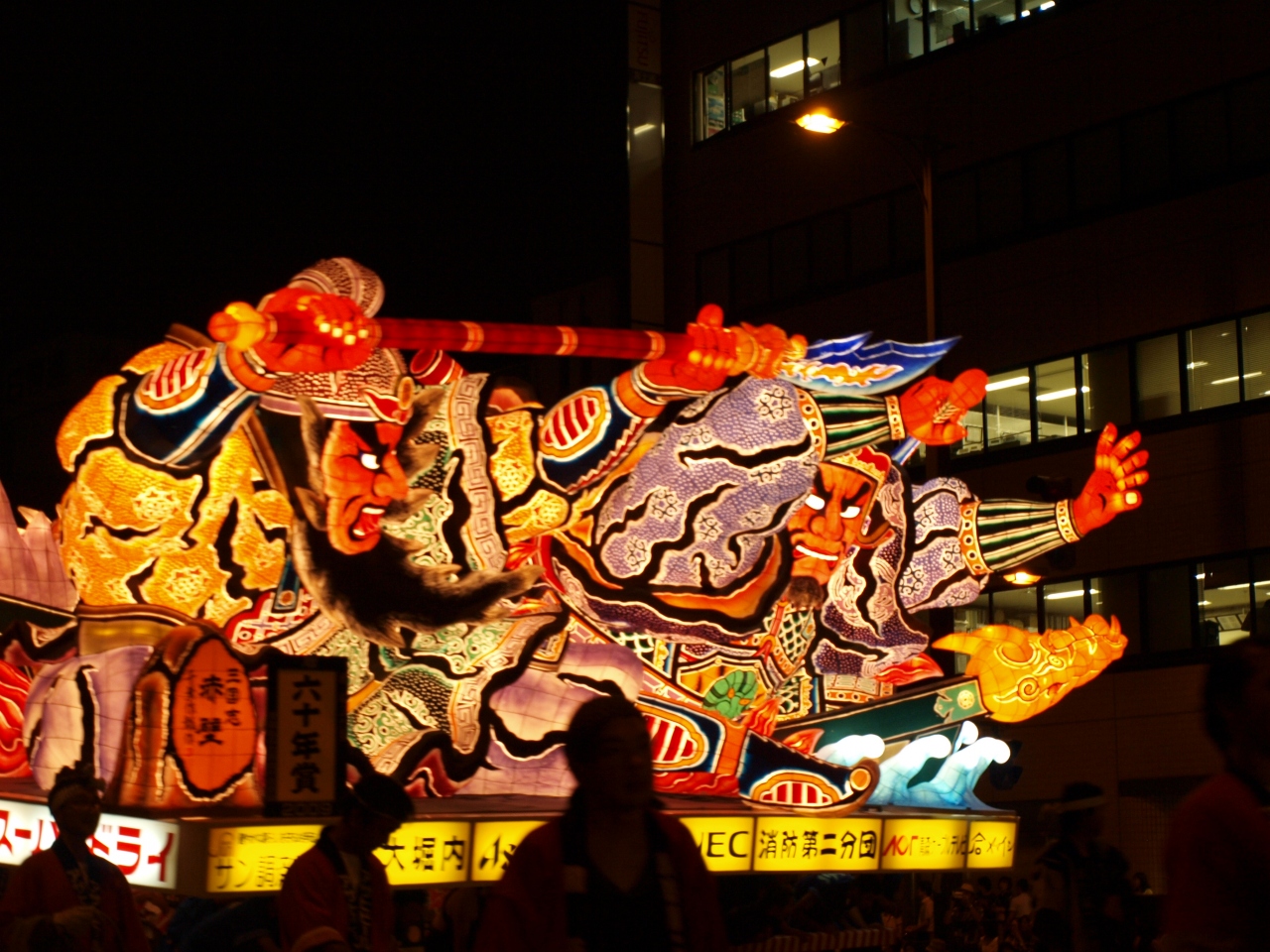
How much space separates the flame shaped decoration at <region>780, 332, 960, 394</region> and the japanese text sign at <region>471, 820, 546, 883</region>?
13.0 ft

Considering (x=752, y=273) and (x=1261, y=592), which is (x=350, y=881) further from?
(x=752, y=273)

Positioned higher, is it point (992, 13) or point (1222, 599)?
point (992, 13)

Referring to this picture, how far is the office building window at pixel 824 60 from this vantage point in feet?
106

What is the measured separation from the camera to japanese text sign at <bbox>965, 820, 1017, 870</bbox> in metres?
14.7

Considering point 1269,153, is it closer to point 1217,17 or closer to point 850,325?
point 1217,17

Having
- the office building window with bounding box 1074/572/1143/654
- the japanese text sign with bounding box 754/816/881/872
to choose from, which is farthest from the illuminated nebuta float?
the office building window with bounding box 1074/572/1143/654

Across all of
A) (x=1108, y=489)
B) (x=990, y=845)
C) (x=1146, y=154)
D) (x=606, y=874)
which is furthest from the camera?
(x=1146, y=154)

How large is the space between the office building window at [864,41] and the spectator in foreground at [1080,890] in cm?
2447

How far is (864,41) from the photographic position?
31.7m

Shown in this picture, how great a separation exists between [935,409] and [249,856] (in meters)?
6.56

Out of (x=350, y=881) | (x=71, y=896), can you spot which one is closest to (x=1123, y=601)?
(x=350, y=881)

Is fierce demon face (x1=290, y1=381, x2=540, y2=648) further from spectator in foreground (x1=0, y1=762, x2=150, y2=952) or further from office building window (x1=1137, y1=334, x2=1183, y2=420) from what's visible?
office building window (x1=1137, y1=334, x2=1183, y2=420)

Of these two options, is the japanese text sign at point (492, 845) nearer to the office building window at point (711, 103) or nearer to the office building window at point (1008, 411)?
the office building window at point (1008, 411)

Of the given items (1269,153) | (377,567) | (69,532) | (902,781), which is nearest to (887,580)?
(902,781)
